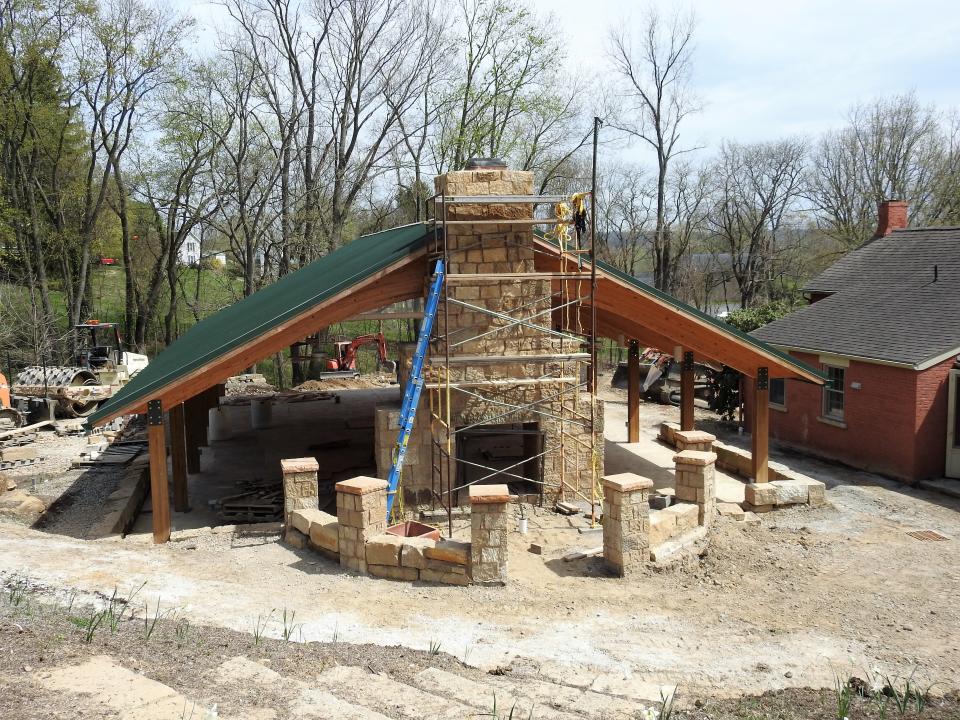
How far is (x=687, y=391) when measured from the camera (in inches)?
706

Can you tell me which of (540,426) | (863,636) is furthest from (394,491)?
(863,636)

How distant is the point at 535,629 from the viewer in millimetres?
8047

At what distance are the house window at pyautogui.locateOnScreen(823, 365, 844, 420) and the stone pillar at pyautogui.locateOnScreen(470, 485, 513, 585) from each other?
13826mm

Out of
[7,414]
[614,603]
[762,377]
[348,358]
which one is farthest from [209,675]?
[348,358]

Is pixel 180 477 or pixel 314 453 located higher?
pixel 180 477

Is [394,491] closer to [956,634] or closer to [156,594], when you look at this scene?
[156,594]

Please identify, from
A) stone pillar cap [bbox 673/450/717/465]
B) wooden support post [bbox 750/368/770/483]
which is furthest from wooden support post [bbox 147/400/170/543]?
wooden support post [bbox 750/368/770/483]

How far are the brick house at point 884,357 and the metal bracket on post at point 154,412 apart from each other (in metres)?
15.4

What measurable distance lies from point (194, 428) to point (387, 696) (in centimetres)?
1316

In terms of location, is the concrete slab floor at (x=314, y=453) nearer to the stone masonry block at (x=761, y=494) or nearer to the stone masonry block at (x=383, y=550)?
the stone masonry block at (x=761, y=494)

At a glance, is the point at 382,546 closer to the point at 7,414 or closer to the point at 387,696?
the point at 387,696

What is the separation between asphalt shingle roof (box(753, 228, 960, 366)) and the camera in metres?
18.0

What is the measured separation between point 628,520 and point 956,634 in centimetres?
382

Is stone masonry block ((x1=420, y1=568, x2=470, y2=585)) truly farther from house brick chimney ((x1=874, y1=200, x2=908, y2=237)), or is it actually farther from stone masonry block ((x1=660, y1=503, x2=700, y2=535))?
house brick chimney ((x1=874, y1=200, x2=908, y2=237))
